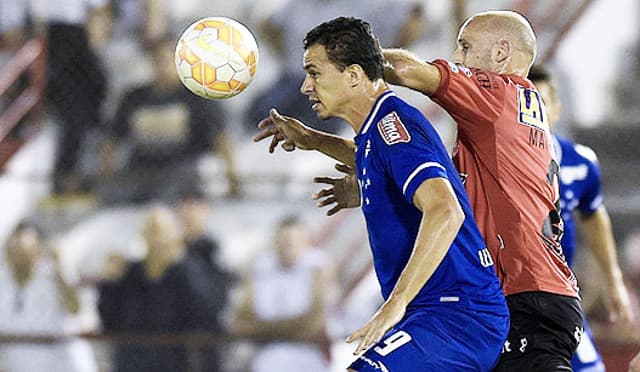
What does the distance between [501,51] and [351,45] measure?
757 millimetres

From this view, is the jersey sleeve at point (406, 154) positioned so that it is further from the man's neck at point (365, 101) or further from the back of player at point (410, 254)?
the man's neck at point (365, 101)

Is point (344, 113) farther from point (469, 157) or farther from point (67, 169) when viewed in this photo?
point (67, 169)

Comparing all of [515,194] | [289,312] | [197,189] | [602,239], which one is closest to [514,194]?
[515,194]

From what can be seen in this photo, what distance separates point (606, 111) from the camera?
8406 mm

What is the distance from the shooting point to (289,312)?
8.16 meters

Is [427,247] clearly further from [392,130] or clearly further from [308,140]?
[308,140]

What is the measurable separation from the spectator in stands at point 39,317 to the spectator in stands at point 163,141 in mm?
832

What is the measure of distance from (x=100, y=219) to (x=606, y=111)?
4.04 meters

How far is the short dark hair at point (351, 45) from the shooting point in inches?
145

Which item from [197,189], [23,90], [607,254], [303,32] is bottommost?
[607,254]

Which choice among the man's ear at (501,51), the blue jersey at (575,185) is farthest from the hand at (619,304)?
the man's ear at (501,51)

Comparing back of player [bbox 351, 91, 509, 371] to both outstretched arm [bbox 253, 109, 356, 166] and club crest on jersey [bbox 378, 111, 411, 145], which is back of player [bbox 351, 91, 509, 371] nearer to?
club crest on jersey [bbox 378, 111, 411, 145]

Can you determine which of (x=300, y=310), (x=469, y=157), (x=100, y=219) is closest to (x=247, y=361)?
(x=300, y=310)

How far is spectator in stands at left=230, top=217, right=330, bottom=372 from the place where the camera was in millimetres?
8125
